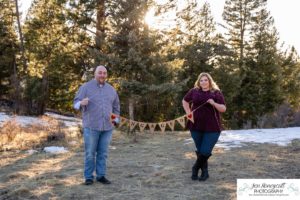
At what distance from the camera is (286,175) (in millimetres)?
6668

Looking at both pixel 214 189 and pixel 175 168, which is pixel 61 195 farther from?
pixel 175 168

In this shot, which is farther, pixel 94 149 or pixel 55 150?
pixel 55 150

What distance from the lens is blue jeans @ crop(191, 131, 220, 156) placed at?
6332 mm

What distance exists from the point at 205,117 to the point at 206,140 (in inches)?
14.2

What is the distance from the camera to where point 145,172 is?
23.7 ft

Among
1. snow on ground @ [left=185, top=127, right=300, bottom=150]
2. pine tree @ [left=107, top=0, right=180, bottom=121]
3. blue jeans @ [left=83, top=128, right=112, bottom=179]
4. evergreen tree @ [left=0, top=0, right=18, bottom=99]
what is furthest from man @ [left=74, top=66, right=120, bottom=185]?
evergreen tree @ [left=0, top=0, right=18, bottom=99]

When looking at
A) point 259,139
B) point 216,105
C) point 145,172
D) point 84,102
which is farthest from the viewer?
point 259,139

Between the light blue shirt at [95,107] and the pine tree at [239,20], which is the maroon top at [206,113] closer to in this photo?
the light blue shirt at [95,107]

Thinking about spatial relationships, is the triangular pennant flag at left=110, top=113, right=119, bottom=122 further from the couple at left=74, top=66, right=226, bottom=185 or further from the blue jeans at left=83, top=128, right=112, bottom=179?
the blue jeans at left=83, top=128, right=112, bottom=179

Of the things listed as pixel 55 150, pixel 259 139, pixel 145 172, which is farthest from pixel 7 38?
pixel 145 172

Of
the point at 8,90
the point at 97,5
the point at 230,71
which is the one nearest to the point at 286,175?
the point at 97,5

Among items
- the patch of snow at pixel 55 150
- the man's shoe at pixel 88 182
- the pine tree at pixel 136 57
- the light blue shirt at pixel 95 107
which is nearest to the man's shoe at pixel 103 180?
the man's shoe at pixel 88 182

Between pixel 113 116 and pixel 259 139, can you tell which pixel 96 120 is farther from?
pixel 259 139

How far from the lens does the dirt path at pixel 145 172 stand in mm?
5676
